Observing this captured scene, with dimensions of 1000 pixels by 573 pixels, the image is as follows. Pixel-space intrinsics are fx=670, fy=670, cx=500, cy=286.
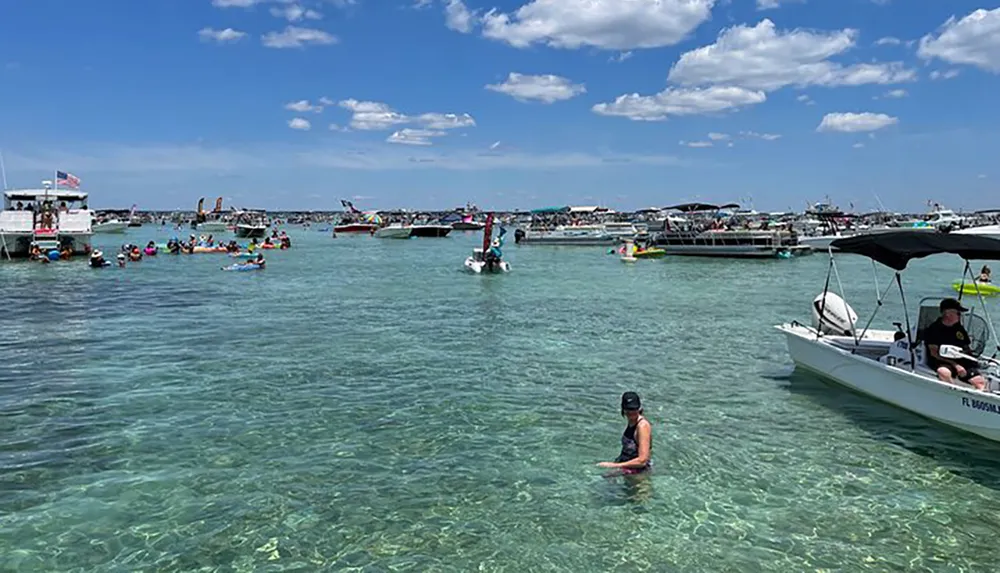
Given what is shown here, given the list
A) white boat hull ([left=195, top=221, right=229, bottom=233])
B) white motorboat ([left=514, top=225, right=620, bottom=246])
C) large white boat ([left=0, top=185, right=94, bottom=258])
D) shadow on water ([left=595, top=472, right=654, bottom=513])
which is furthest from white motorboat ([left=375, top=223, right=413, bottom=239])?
shadow on water ([left=595, top=472, right=654, bottom=513])

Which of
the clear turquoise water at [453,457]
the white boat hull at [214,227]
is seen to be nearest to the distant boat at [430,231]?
the white boat hull at [214,227]

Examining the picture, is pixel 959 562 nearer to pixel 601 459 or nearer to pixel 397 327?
pixel 601 459

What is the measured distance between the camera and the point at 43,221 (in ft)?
164

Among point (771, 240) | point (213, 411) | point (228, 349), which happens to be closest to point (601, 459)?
point (213, 411)

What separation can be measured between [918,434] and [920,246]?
11.4 ft

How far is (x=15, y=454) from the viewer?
34.8 ft

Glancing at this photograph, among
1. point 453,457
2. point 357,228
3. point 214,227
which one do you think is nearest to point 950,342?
point 453,457

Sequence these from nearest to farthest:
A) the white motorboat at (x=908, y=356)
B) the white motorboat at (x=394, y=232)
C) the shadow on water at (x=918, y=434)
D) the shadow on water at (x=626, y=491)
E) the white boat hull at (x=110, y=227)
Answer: the shadow on water at (x=626, y=491) → the shadow on water at (x=918, y=434) → the white motorboat at (x=908, y=356) → the white motorboat at (x=394, y=232) → the white boat hull at (x=110, y=227)

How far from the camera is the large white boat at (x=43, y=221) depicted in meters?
48.1

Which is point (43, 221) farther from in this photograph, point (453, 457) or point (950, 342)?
point (950, 342)

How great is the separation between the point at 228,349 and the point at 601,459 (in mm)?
12752

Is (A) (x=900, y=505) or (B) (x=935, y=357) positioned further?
(B) (x=935, y=357)

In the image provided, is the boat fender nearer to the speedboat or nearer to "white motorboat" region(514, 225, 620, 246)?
"white motorboat" region(514, 225, 620, 246)

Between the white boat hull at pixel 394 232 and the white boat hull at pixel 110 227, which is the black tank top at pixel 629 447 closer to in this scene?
the white boat hull at pixel 394 232
